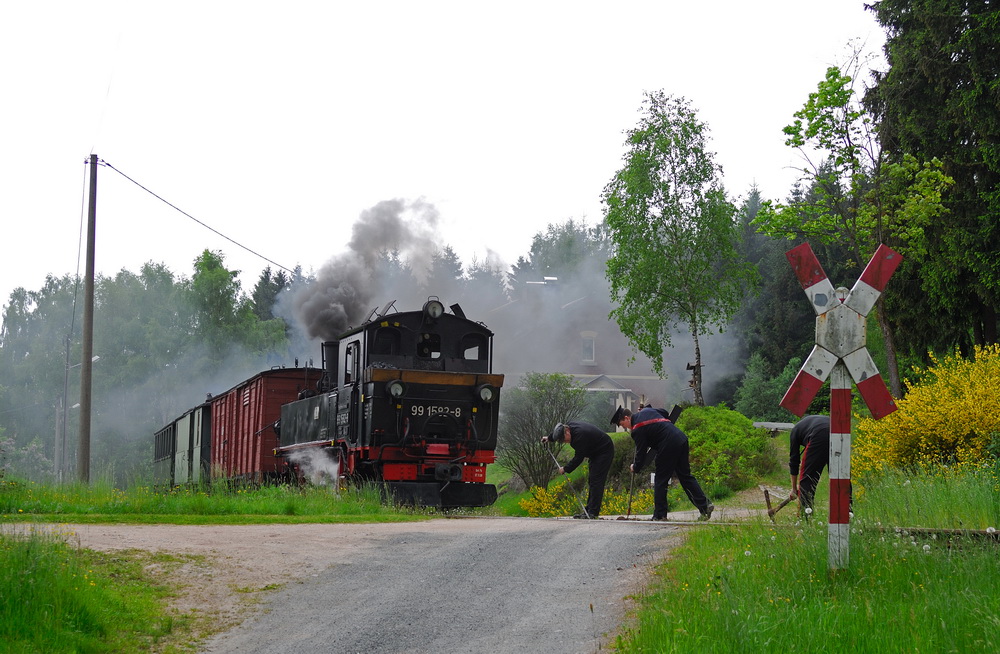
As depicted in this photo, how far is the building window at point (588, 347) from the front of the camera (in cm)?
5934

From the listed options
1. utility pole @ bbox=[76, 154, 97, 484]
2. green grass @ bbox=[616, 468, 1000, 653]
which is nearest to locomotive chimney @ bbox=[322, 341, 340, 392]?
utility pole @ bbox=[76, 154, 97, 484]

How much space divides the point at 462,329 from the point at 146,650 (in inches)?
478

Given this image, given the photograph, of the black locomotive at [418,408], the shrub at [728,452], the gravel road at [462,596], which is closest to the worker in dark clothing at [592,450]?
the black locomotive at [418,408]

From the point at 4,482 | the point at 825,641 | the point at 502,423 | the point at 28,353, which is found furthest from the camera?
the point at 28,353

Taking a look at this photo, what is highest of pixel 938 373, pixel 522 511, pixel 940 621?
pixel 938 373

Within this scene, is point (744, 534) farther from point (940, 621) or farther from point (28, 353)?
point (28, 353)

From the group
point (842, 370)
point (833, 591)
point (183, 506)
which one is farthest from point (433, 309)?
point (833, 591)

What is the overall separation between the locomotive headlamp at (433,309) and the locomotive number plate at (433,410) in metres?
1.67

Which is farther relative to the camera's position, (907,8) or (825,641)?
(907,8)

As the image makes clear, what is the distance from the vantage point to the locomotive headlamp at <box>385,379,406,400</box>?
54.5 ft

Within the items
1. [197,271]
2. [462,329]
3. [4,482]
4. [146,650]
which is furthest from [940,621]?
[197,271]

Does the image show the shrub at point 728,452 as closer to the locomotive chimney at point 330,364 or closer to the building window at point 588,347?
the locomotive chimney at point 330,364

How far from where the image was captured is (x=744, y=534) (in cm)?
855

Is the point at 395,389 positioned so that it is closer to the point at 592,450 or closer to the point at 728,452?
the point at 592,450
